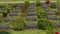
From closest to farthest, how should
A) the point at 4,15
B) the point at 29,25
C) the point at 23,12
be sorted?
the point at 29,25 < the point at 4,15 < the point at 23,12

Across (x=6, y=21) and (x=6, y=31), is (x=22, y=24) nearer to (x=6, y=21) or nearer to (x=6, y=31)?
(x=6, y=31)

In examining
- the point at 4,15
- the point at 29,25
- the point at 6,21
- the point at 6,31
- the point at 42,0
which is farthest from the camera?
the point at 42,0

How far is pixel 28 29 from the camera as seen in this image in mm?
9375

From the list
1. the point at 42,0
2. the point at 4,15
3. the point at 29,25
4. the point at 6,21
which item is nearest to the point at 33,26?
the point at 29,25

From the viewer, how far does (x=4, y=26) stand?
9414 millimetres

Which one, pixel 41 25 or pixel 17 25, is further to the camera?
pixel 41 25

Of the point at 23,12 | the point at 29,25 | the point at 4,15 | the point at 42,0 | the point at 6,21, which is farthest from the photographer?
the point at 42,0

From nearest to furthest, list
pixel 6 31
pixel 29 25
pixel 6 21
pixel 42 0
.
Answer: pixel 6 31, pixel 29 25, pixel 6 21, pixel 42 0

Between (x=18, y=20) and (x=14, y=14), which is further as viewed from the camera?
(x=14, y=14)

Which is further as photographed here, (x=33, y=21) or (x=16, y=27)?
(x=33, y=21)

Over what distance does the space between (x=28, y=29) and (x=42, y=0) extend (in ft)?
32.0

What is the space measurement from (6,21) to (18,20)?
5.21ft

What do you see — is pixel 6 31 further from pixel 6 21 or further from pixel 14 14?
pixel 14 14

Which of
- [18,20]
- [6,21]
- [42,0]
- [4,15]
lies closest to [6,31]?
[18,20]
